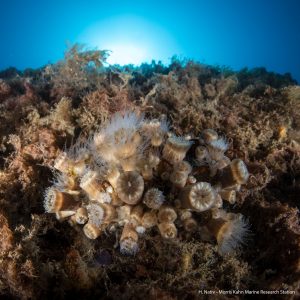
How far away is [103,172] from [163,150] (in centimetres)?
81

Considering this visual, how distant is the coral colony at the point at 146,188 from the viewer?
3.17 meters

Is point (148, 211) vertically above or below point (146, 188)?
below

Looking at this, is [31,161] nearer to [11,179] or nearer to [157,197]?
[11,179]

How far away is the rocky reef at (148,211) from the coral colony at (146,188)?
13mm

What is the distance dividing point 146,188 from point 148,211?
0.96 ft

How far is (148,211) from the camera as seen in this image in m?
3.29

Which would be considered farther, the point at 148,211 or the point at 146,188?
the point at 146,188

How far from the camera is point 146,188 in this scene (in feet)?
11.3

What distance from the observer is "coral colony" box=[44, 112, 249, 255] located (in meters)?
3.17

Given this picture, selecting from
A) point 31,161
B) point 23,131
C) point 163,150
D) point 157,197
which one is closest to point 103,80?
point 23,131

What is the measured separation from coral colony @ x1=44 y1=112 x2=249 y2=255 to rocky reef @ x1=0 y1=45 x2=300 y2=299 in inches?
0.5

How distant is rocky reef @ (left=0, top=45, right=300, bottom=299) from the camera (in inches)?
121

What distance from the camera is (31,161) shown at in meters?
4.24

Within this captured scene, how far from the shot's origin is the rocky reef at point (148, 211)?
10.1ft
